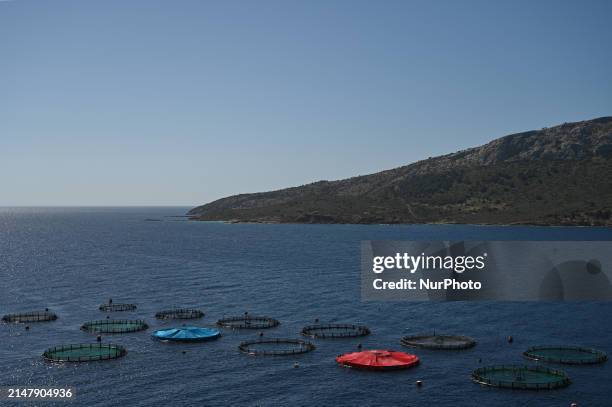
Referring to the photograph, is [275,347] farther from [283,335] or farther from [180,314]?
[180,314]

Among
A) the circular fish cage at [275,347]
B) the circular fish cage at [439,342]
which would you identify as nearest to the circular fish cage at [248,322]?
the circular fish cage at [275,347]

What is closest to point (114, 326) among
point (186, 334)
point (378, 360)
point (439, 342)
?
point (186, 334)

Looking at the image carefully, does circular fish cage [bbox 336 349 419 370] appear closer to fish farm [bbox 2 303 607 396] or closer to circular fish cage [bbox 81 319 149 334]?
fish farm [bbox 2 303 607 396]

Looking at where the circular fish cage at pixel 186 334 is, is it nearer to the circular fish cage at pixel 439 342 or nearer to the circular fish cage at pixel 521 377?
the circular fish cage at pixel 439 342

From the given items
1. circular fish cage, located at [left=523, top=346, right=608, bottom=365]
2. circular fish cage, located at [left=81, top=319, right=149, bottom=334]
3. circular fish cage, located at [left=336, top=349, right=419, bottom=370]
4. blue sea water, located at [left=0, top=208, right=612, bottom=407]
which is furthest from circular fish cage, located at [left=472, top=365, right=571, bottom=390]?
circular fish cage, located at [left=81, top=319, right=149, bottom=334]

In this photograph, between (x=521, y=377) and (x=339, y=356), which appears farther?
(x=339, y=356)

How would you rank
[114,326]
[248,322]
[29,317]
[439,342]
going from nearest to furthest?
[439,342] → [114,326] → [248,322] → [29,317]
